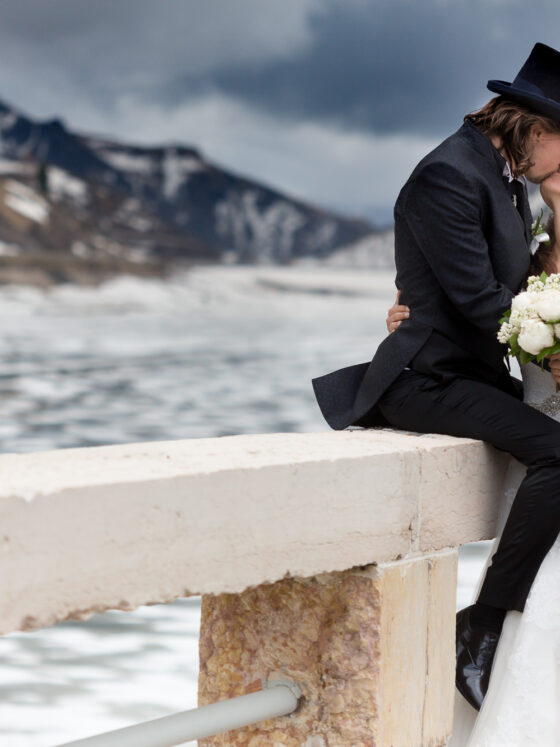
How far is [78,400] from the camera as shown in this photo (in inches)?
913

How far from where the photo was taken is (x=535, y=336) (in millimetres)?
2406

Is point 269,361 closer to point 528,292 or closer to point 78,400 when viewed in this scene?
point 78,400

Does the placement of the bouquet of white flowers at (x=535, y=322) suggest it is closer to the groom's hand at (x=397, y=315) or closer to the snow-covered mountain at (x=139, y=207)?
the groom's hand at (x=397, y=315)

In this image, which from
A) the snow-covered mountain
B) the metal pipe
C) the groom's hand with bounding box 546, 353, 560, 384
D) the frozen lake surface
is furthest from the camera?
the snow-covered mountain

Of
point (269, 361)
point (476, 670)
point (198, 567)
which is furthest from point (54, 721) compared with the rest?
point (269, 361)

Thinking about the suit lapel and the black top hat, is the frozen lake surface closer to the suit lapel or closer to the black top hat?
the suit lapel

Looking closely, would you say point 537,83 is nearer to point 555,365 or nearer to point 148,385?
point 555,365

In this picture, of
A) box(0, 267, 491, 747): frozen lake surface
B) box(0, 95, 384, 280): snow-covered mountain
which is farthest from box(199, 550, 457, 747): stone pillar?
box(0, 95, 384, 280): snow-covered mountain

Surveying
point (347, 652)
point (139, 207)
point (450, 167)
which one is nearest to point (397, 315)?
point (450, 167)

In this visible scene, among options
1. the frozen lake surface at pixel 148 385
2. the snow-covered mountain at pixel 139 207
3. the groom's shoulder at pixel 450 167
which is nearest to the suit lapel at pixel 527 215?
the groom's shoulder at pixel 450 167

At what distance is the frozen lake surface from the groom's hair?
2630 millimetres

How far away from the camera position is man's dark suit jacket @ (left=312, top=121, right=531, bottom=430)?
2.58 m

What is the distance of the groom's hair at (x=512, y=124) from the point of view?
106 inches

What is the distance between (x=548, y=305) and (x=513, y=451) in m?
0.38
